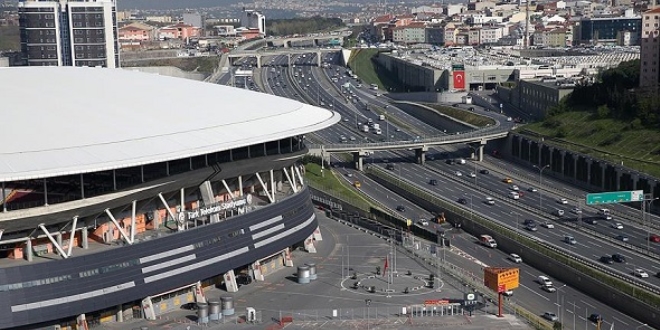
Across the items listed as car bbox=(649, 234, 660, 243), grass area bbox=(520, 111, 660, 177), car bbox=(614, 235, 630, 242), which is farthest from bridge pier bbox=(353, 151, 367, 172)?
car bbox=(649, 234, 660, 243)

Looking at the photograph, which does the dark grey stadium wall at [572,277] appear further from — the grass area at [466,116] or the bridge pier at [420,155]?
the grass area at [466,116]

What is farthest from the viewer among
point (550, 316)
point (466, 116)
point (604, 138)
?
point (466, 116)

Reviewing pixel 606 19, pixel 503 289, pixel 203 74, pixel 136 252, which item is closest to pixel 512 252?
pixel 503 289

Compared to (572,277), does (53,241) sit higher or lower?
higher

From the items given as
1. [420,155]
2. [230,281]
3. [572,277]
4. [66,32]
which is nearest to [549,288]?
[572,277]

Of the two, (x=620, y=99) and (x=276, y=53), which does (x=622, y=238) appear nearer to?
(x=620, y=99)
